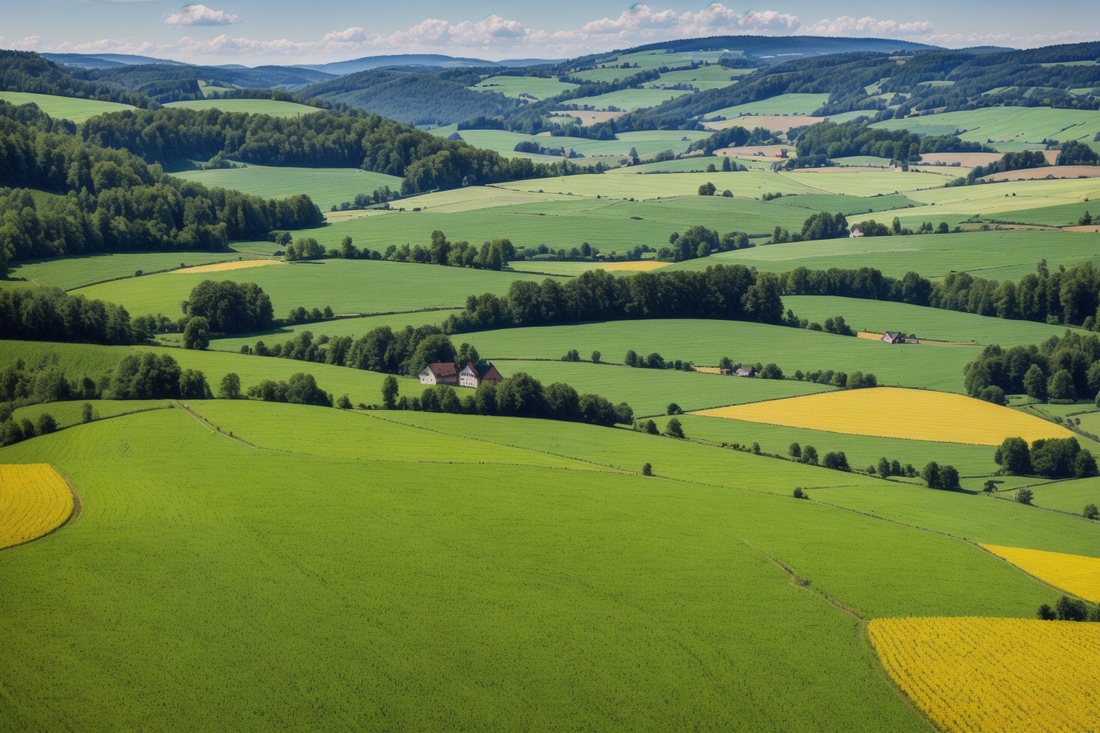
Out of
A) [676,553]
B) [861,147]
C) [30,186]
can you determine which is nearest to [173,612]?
[676,553]

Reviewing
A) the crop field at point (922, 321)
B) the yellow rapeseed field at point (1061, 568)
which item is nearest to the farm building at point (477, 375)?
the crop field at point (922, 321)

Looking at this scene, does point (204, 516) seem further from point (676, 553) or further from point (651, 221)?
point (651, 221)

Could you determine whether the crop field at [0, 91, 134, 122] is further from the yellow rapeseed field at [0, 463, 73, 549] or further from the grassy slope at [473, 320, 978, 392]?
the yellow rapeseed field at [0, 463, 73, 549]

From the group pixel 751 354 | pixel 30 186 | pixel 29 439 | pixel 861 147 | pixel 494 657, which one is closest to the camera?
A: pixel 494 657

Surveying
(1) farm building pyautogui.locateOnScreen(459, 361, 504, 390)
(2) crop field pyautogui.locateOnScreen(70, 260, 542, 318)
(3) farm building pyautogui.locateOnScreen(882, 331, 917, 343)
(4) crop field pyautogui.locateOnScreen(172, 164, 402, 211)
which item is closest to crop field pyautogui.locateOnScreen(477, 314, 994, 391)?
(3) farm building pyautogui.locateOnScreen(882, 331, 917, 343)

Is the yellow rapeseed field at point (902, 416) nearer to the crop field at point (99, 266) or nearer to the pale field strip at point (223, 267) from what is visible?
the pale field strip at point (223, 267)

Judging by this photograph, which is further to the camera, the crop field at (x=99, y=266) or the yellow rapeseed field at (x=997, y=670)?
the crop field at (x=99, y=266)

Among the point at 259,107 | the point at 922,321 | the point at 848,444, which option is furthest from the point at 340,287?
the point at 259,107
